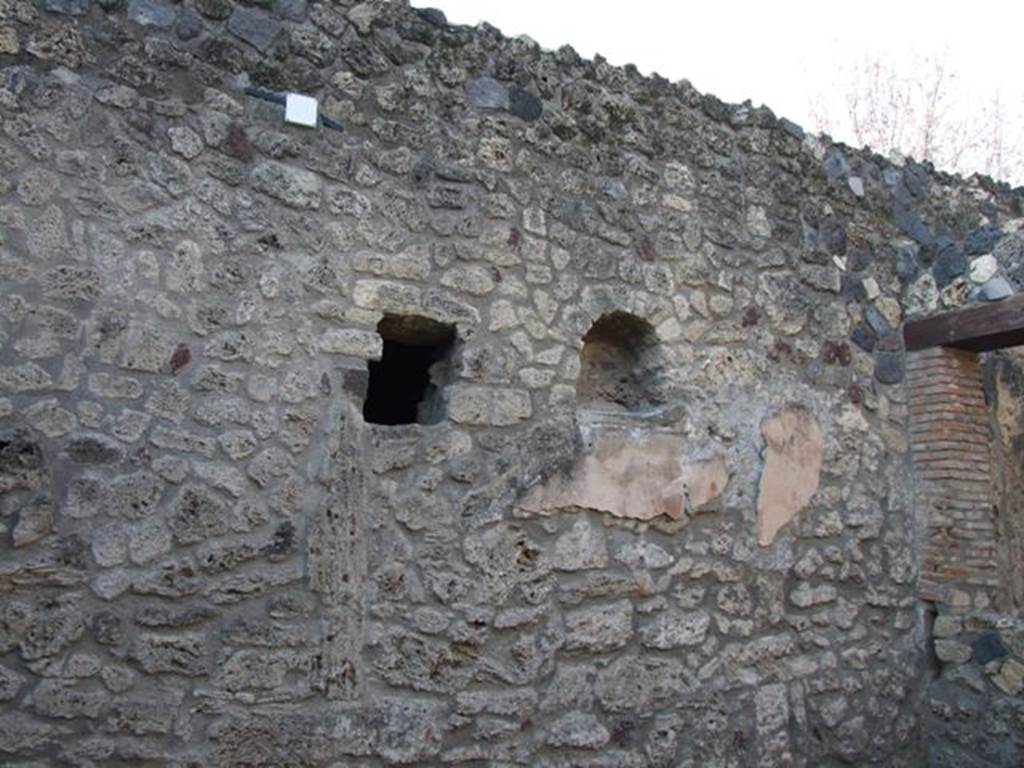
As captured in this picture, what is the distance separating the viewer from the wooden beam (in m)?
4.66

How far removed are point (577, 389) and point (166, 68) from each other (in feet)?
6.64

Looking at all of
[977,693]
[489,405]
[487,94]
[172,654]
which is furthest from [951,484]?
[172,654]

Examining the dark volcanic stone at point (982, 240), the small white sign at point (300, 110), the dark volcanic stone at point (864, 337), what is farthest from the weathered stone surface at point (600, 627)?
the dark volcanic stone at point (982, 240)

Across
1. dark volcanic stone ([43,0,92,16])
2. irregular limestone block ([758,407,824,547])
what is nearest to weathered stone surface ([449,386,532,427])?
irregular limestone block ([758,407,824,547])

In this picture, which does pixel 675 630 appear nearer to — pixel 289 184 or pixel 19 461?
pixel 289 184

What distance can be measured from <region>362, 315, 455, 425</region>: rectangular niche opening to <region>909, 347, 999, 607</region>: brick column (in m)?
2.62

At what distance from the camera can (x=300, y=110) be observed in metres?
3.52

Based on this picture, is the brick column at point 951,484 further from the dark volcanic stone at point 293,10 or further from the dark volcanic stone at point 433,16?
the dark volcanic stone at point 293,10

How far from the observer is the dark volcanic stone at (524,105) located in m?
4.00

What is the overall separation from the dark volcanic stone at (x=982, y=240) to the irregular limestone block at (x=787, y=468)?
1332 mm

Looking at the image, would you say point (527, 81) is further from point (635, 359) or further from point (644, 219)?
point (635, 359)

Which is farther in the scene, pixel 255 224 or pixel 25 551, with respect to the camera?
pixel 255 224

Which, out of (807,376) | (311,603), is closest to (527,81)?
(807,376)

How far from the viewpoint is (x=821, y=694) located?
4.34 metres
